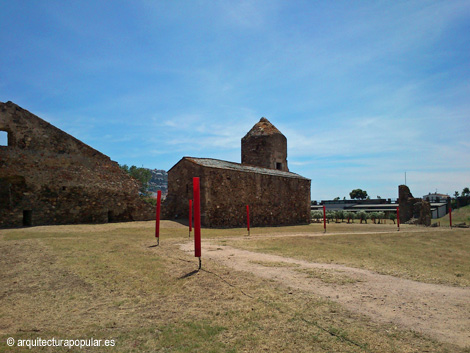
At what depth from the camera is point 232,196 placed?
68.2ft

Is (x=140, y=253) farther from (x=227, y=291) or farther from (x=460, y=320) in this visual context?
(x=460, y=320)

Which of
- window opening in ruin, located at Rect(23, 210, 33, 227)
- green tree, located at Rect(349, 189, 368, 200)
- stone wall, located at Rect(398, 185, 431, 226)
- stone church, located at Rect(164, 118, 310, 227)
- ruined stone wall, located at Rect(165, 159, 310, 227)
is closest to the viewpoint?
window opening in ruin, located at Rect(23, 210, 33, 227)

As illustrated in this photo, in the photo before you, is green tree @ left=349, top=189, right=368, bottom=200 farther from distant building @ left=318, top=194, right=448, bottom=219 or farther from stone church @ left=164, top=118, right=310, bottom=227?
stone church @ left=164, top=118, right=310, bottom=227

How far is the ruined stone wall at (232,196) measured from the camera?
19.4 m

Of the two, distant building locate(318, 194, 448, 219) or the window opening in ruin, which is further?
distant building locate(318, 194, 448, 219)

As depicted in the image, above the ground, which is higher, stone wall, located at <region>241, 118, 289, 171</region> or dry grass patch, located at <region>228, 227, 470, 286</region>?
stone wall, located at <region>241, 118, 289, 171</region>

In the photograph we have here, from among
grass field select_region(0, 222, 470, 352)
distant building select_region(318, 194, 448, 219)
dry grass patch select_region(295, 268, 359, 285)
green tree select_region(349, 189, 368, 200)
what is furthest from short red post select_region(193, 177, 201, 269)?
green tree select_region(349, 189, 368, 200)

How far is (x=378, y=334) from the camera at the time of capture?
10.7ft

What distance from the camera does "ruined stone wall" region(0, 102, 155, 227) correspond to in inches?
580

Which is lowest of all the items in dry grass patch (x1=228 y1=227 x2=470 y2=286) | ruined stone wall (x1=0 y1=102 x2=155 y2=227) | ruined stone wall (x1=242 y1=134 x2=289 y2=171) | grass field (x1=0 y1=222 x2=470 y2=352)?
dry grass patch (x1=228 y1=227 x2=470 y2=286)

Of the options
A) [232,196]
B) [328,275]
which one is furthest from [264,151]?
[328,275]

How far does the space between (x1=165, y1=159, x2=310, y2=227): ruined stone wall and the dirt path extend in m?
12.3

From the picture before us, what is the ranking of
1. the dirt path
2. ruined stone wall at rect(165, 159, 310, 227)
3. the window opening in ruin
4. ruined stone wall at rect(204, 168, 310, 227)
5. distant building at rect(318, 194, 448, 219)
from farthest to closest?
distant building at rect(318, 194, 448, 219) < ruined stone wall at rect(204, 168, 310, 227) < ruined stone wall at rect(165, 159, 310, 227) < the window opening in ruin < the dirt path

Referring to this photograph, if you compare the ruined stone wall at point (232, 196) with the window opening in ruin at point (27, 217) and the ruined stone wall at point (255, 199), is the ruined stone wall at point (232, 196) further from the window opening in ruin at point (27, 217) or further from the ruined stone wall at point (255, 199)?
the window opening in ruin at point (27, 217)
